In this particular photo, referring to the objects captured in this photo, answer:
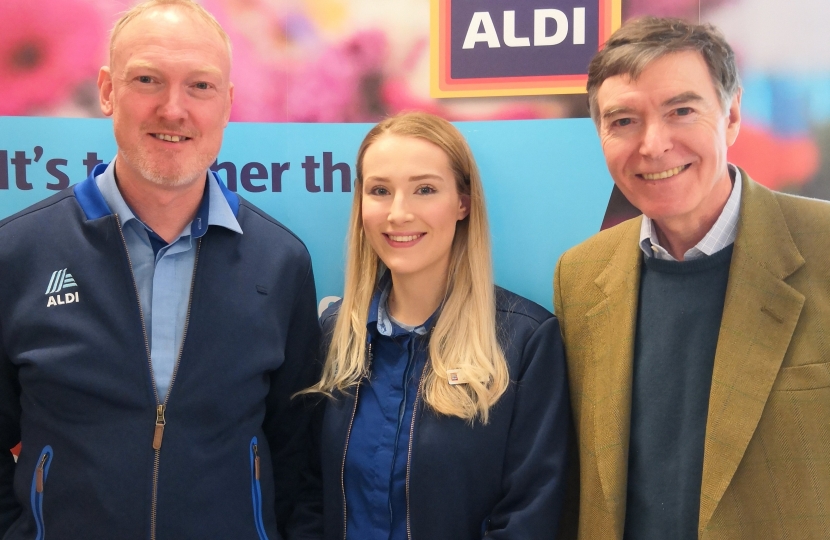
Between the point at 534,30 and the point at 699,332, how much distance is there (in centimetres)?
117

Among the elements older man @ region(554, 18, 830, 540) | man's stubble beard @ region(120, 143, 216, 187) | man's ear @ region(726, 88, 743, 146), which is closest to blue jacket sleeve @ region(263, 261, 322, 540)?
man's stubble beard @ region(120, 143, 216, 187)

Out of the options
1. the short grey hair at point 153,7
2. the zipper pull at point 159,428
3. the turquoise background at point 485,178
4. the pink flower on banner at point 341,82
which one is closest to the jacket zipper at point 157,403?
the zipper pull at point 159,428

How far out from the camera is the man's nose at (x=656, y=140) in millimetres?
1746

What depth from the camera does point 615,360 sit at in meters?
1.91

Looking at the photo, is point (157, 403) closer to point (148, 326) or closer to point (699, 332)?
point (148, 326)

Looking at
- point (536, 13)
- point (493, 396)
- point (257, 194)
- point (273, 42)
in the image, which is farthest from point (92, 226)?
point (536, 13)

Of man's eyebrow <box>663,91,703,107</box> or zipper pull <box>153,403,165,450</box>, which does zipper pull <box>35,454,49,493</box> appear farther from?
man's eyebrow <box>663,91,703,107</box>

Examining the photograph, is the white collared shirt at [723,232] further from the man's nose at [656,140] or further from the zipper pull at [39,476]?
the zipper pull at [39,476]

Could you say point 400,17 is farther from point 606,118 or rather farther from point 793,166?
point 793,166

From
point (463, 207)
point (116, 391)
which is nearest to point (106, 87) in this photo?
point (116, 391)

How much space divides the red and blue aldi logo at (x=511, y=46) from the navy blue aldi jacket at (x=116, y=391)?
3.16 feet

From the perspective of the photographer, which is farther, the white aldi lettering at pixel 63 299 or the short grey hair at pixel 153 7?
the short grey hair at pixel 153 7

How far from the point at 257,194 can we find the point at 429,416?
106 cm

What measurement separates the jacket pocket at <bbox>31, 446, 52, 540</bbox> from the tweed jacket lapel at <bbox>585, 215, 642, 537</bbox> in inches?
56.0
